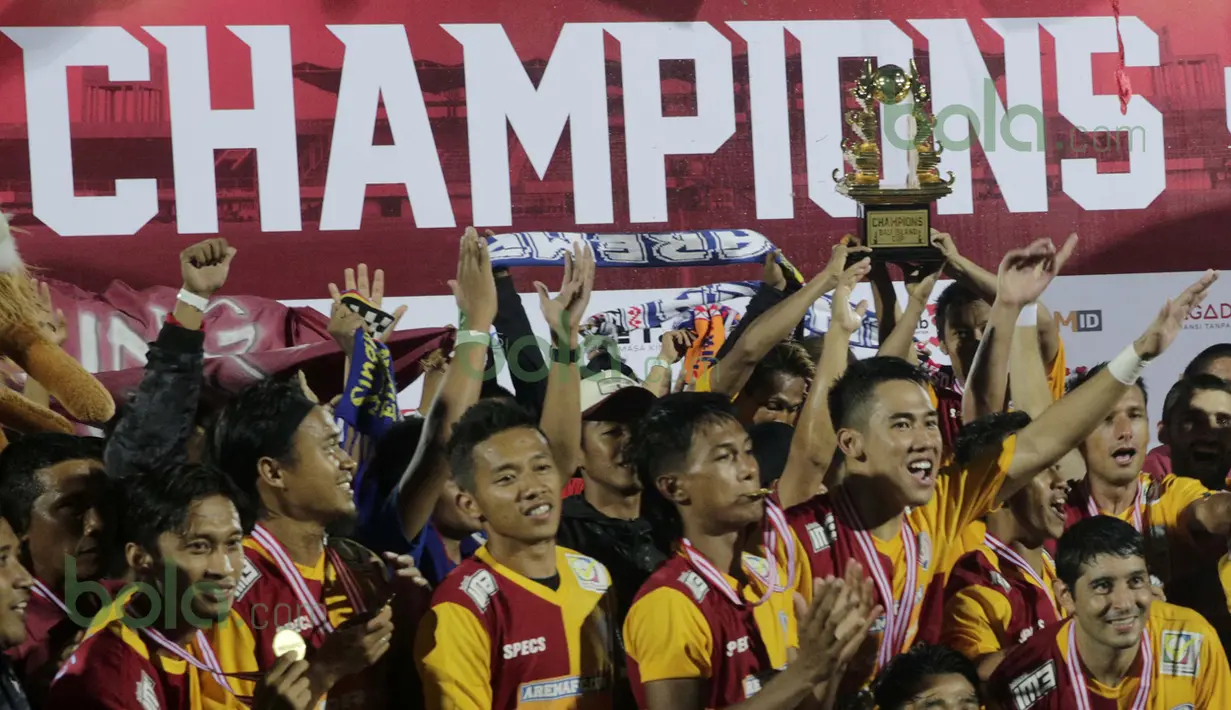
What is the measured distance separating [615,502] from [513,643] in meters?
0.98

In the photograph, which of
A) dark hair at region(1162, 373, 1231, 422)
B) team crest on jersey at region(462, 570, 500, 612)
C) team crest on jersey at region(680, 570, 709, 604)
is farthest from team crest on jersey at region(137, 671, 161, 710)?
dark hair at region(1162, 373, 1231, 422)

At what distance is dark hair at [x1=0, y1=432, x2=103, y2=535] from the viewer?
3020 millimetres

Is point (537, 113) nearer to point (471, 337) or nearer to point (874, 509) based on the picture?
point (471, 337)

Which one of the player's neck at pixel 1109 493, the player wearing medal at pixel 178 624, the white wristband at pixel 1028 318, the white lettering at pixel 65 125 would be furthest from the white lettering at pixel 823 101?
the player wearing medal at pixel 178 624

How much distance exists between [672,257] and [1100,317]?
1.81 meters

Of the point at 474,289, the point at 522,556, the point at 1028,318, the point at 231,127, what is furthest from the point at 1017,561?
the point at 231,127

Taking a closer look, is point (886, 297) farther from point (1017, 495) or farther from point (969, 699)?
point (969, 699)

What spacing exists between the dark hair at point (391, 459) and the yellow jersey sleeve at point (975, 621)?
4.22 feet

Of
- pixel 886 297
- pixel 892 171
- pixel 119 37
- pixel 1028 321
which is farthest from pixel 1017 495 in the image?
pixel 119 37

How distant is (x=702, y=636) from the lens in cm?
298

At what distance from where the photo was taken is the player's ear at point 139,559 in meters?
2.83

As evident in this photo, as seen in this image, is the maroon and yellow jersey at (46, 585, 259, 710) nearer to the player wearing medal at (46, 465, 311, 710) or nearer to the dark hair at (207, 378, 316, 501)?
the player wearing medal at (46, 465, 311, 710)

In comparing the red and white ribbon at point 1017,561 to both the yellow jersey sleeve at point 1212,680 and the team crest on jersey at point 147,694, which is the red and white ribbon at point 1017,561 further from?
the team crest on jersey at point 147,694

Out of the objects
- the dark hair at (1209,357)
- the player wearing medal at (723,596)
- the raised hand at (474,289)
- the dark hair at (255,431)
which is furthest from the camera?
the dark hair at (1209,357)
